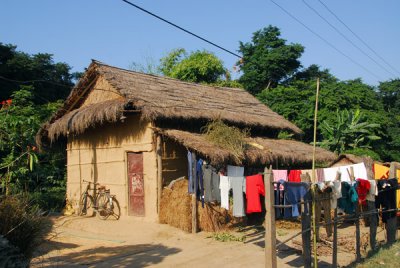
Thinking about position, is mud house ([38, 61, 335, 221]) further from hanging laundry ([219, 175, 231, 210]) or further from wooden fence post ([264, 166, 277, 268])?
wooden fence post ([264, 166, 277, 268])

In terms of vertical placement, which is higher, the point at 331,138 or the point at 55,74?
the point at 55,74

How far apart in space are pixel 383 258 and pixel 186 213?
185 inches

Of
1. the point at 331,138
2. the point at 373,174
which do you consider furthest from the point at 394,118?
the point at 373,174

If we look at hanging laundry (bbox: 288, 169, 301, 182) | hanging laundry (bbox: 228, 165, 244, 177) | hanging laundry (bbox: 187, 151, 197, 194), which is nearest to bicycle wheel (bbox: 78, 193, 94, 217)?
hanging laundry (bbox: 187, 151, 197, 194)

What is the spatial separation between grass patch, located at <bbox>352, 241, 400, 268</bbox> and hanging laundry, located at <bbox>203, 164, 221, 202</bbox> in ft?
11.2

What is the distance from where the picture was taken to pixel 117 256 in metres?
8.17

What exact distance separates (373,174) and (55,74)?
2306 cm

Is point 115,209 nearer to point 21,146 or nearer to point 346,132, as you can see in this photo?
point 21,146

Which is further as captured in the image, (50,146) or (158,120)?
→ (50,146)

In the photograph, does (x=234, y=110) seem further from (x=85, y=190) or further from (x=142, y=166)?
(x=85, y=190)

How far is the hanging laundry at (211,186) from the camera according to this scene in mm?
9516

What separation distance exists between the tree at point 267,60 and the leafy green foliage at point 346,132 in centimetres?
837

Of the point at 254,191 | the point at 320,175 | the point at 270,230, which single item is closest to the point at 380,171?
the point at 320,175

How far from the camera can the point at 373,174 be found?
10.5m
